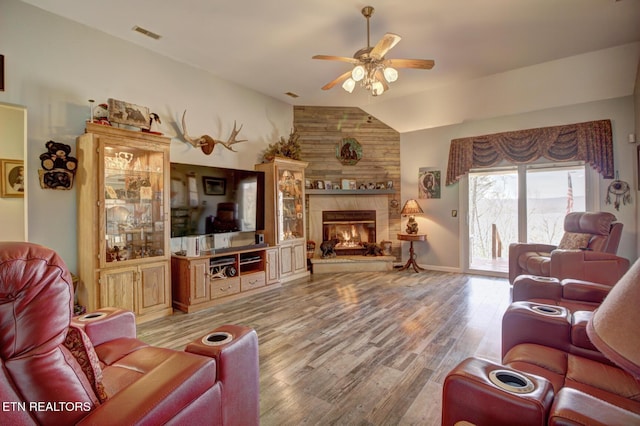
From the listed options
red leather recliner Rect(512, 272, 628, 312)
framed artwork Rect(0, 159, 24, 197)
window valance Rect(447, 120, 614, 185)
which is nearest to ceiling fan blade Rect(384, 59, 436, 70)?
red leather recliner Rect(512, 272, 628, 312)

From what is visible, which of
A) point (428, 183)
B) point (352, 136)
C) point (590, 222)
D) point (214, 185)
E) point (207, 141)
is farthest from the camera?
point (352, 136)

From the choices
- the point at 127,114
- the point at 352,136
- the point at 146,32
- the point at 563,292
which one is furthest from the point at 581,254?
the point at 146,32

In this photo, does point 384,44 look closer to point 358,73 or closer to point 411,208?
point 358,73

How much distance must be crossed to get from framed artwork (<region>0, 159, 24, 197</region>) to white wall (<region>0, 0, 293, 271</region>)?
97mm

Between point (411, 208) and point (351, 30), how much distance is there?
11.0 feet

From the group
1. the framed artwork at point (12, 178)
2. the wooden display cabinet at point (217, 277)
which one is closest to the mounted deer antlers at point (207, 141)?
the wooden display cabinet at point (217, 277)

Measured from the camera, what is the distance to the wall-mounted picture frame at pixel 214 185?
159 inches

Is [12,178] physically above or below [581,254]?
above

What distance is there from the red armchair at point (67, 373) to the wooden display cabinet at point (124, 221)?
7.01 feet

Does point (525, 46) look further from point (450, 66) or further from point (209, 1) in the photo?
point (209, 1)

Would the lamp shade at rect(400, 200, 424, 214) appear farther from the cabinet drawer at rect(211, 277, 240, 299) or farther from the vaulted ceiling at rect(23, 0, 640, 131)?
the cabinet drawer at rect(211, 277, 240, 299)

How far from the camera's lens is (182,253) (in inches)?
153

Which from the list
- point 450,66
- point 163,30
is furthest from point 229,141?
point 450,66

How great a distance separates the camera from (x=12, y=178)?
109 inches
